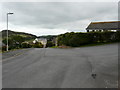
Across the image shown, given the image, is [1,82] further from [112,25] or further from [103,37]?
[112,25]

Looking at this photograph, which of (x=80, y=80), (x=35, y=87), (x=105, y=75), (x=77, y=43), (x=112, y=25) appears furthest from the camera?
(x=112, y=25)

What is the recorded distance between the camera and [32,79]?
470 centimetres

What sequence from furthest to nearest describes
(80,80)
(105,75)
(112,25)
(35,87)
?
1. (112,25)
2. (105,75)
3. (80,80)
4. (35,87)

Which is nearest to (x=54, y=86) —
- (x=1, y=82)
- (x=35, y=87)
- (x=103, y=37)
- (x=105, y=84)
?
(x=35, y=87)

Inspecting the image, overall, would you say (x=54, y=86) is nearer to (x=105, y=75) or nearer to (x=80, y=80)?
(x=80, y=80)

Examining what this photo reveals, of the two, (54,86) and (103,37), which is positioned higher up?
(103,37)

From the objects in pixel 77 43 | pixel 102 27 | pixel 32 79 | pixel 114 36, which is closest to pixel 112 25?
pixel 102 27

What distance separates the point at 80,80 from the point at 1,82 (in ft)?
11.6

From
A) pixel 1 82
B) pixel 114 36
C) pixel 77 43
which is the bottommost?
pixel 1 82

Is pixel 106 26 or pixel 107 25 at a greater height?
pixel 107 25

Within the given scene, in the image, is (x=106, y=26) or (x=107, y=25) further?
(x=107, y=25)

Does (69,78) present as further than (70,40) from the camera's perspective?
No

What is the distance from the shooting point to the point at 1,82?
4520 mm

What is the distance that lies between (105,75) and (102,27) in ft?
92.1
